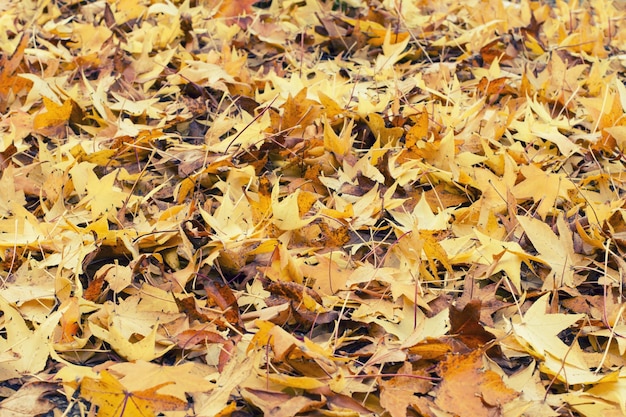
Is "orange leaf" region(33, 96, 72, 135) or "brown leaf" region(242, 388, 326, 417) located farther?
"orange leaf" region(33, 96, 72, 135)

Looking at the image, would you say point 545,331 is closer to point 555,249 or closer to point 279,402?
point 555,249

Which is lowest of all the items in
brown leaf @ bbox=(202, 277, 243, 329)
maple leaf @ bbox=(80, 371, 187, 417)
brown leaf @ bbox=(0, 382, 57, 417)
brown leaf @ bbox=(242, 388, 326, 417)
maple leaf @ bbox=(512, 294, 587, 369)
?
maple leaf @ bbox=(512, 294, 587, 369)

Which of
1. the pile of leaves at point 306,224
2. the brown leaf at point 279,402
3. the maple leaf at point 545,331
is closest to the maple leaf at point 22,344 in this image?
the pile of leaves at point 306,224

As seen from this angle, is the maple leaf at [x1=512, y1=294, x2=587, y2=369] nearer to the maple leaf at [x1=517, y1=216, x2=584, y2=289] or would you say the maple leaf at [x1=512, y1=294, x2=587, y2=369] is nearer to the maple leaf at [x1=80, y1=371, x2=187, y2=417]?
the maple leaf at [x1=517, y1=216, x2=584, y2=289]

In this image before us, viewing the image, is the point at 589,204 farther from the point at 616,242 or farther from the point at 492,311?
the point at 492,311

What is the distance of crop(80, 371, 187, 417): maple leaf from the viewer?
817 mm

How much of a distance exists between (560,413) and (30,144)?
1060 mm

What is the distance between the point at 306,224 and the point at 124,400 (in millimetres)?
434

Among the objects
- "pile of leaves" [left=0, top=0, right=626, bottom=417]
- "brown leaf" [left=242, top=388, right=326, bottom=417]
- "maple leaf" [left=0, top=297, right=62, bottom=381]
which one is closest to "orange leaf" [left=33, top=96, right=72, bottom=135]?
"pile of leaves" [left=0, top=0, right=626, bottom=417]

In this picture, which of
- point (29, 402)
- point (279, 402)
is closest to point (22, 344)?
point (29, 402)

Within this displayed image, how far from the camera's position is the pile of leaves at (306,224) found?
901mm

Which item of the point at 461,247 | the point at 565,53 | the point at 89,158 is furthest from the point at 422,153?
the point at 565,53

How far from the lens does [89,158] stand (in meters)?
1.33

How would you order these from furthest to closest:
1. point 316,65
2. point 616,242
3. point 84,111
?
point 316,65 → point 84,111 → point 616,242
